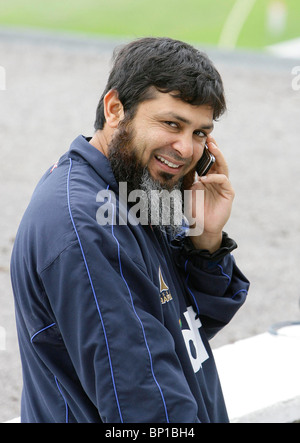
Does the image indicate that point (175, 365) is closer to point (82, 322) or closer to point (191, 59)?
point (82, 322)

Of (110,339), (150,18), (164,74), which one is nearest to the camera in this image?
(110,339)

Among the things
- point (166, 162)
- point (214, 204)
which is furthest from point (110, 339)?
point (214, 204)

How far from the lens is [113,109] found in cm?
210

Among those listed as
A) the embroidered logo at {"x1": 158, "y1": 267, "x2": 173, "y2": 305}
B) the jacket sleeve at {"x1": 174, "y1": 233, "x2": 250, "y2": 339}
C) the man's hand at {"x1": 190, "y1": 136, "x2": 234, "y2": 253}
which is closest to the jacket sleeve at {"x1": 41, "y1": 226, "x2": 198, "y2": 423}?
the embroidered logo at {"x1": 158, "y1": 267, "x2": 173, "y2": 305}

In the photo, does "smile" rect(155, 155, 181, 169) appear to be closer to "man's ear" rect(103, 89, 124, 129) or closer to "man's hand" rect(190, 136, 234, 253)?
"man's ear" rect(103, 89, 124, 129)

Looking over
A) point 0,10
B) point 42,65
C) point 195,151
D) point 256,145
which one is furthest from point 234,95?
point 0,10

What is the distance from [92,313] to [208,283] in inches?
25.9

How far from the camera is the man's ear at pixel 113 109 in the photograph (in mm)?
2076

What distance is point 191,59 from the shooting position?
6.68ft

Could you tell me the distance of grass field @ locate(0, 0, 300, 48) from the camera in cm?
1998

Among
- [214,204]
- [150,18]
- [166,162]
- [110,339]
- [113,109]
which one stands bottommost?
[110,339]

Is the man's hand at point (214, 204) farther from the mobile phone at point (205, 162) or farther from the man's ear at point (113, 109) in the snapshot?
the man's ear at point (113, 109)

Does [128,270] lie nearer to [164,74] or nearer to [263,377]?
[164,74]

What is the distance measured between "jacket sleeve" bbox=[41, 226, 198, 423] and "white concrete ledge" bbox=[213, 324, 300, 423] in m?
1.53
